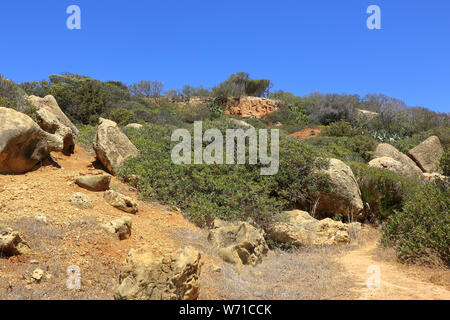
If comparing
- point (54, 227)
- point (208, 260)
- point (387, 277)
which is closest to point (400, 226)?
point (387, 277)

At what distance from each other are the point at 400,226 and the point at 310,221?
1.75 metres

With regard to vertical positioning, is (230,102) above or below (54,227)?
above

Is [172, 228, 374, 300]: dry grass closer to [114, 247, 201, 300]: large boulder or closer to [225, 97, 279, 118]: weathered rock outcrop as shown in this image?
[114, 247, 201, 300]: large boulder

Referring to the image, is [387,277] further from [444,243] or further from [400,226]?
[400,226]

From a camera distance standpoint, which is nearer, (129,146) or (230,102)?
(129,146)

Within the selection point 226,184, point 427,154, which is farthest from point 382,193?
point 427,154

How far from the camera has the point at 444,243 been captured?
503 cm

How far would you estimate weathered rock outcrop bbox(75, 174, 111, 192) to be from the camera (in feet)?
21.1

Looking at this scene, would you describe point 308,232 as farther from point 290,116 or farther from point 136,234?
point 290,116

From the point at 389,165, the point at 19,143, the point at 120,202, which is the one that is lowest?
the point at 120,202

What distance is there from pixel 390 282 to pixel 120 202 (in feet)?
13.7

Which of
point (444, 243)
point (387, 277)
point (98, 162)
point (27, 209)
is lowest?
point (387, 277)

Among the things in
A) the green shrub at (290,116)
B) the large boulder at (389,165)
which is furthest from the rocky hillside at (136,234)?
the green shrub at (290,116)

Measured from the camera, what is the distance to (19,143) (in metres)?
6.44
